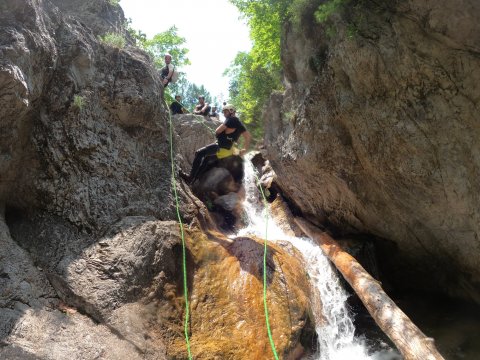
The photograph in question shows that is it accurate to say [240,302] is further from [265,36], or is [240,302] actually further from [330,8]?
[265,36]

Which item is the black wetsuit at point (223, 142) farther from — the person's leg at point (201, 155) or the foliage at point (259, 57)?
the foliage at point (259, 57)

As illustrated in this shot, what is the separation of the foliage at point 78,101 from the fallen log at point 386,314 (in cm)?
616

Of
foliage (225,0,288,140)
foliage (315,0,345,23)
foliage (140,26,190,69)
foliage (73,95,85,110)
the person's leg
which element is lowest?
the person's leg

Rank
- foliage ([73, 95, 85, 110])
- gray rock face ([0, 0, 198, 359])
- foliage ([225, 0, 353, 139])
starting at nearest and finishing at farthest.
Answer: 1. gray rock face ([0, 0, 198, 359])
2. foliage ([73, 95, 85, 110])
3. foliage ([225, 0, 353, 139])

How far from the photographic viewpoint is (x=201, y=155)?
30.2 ft

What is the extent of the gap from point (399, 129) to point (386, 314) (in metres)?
3.47

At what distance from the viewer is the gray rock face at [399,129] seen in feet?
20.0

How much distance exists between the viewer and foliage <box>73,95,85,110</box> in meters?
6.42

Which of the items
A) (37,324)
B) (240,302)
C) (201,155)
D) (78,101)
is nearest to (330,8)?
(201,155)

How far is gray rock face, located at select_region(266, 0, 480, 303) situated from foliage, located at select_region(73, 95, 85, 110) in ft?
16.7

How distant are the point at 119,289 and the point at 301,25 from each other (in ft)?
24.2

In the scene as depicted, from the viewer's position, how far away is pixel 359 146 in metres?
7.90

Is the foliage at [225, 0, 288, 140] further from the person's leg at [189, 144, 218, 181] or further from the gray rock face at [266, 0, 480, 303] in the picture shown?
the person's leg at [189, 144, 218, 181]

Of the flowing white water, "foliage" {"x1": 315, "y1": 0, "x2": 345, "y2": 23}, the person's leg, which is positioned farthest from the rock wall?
"foliage" {"x1": 315, "y1": 0, "x2": 345, "y2": 23}
